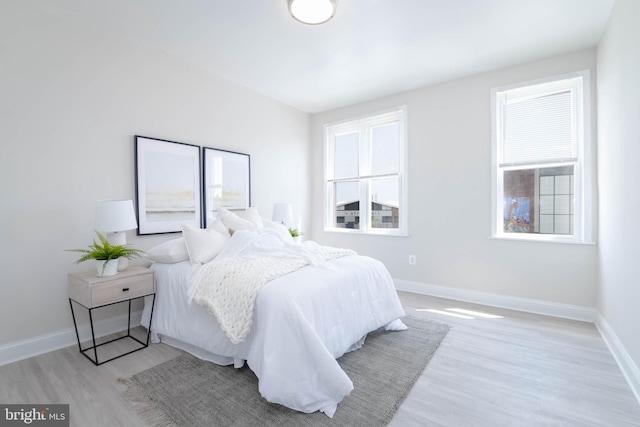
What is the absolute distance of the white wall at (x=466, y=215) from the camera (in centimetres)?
308

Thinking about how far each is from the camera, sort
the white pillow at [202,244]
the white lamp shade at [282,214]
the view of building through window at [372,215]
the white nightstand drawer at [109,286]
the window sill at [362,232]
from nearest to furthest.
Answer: the white nightstand drawer at [109,286] → the white pillow at [202,244] → the white lamp shade at [282,214] → the window sill at [362,232] → the view of building through window at [372,215]

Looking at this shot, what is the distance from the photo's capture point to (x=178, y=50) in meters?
3.02

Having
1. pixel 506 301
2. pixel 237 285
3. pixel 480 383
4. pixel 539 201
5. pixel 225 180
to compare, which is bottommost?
pixel 480 383

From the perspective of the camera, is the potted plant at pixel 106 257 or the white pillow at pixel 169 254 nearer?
the potted plant at pixel 106 257

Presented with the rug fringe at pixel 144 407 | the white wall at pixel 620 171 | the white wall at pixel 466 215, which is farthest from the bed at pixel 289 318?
the white wall at pixel 620 171

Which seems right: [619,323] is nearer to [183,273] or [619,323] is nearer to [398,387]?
[398,387]

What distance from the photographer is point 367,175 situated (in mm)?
4508

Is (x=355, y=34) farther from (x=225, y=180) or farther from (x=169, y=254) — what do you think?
(x=169, y=254)

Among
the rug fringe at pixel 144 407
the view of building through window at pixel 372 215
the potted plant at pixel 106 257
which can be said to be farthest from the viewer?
the view of building through window at pixel 372 215

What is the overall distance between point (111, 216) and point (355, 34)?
259 centimetres

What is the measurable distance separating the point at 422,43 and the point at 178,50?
7.99ft

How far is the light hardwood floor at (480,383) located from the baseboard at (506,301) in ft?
1.13

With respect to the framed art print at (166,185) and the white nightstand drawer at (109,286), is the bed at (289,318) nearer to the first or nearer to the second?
the white nightstand drawer at (109,286)

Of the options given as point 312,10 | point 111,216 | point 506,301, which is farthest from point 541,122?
point 111,216
